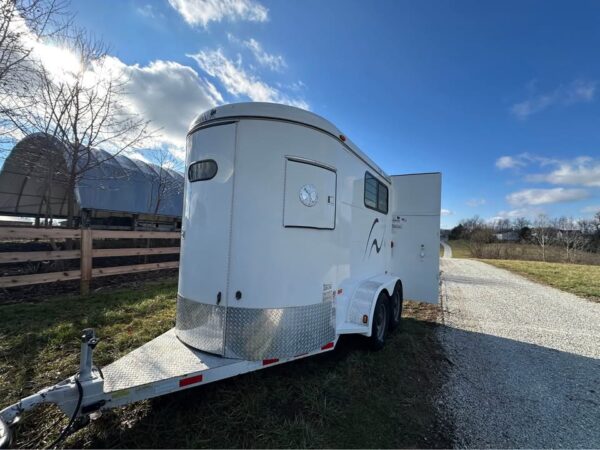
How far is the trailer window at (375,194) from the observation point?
175 inches

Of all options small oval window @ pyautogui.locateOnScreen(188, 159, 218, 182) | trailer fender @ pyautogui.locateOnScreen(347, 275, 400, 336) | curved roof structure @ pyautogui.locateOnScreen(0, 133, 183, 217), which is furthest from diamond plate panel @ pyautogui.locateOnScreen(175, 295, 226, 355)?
curved roof structure @ pyautogui.locateOnScreen(0, 133, 183, 217)

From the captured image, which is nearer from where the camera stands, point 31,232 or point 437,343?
point 437,343

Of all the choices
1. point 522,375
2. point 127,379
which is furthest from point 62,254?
point 522,375

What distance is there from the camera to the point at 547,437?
2730 millimetres

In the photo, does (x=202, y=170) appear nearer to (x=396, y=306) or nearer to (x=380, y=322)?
(x=380, y=322)

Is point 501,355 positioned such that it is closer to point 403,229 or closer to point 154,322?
point 403,229

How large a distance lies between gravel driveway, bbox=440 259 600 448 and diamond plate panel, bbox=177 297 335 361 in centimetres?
164

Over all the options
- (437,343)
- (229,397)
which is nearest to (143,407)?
(229,397)

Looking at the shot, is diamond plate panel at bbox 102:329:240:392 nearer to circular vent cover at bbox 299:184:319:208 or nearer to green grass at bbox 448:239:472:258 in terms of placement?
circular vent cover at bbox 299:184:319:208

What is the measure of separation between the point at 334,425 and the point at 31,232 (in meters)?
5.90

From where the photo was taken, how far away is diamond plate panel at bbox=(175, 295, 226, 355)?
2.77 metres

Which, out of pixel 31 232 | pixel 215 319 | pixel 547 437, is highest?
pixel 31 232

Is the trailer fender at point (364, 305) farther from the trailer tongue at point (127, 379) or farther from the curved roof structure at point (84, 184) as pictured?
the curved roof structure at point (84, 184)

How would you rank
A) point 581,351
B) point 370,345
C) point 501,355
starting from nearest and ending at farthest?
point 370,345, point 501,355, point 581,351
